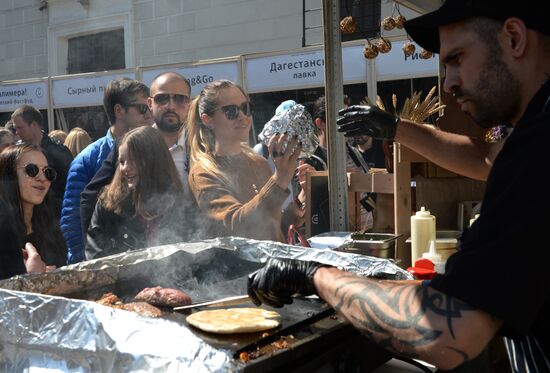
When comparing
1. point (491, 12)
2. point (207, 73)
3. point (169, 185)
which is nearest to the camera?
point (491, 12)

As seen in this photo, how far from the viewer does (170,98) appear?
4.41m

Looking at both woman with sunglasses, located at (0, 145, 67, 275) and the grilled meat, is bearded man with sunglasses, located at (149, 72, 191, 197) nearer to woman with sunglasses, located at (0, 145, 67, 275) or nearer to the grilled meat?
woman with sunglasses, located at (0, 145, 67, 275)

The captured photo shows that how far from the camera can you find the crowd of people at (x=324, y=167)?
1.11m

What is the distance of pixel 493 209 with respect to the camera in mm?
1115

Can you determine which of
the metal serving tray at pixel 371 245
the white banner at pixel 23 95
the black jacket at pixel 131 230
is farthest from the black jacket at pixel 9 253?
the white banner at pixel 23 95

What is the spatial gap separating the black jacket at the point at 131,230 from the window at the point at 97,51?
7.07 meters

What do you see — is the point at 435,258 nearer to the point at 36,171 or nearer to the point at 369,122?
the point at 369,122

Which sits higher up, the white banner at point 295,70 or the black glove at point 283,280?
the white banner at point 295,70

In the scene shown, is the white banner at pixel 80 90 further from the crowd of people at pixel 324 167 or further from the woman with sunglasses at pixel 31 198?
the woman with sunglasses at pixel 31 198

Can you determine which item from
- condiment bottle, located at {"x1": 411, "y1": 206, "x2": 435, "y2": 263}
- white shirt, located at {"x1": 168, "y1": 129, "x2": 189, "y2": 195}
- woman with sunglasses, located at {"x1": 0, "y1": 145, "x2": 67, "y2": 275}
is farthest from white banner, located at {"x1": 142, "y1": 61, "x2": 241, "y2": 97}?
condiment bottle, located at {"x1": 411, "y1": 206, "x2": 435, "y2": 263}

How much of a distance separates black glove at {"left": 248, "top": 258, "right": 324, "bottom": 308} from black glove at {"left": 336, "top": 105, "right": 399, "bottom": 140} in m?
1.25

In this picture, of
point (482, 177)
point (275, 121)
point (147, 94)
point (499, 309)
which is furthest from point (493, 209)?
point (147, 94)

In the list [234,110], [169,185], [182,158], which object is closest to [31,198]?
[169,185]

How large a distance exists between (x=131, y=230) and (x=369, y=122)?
188 cm
